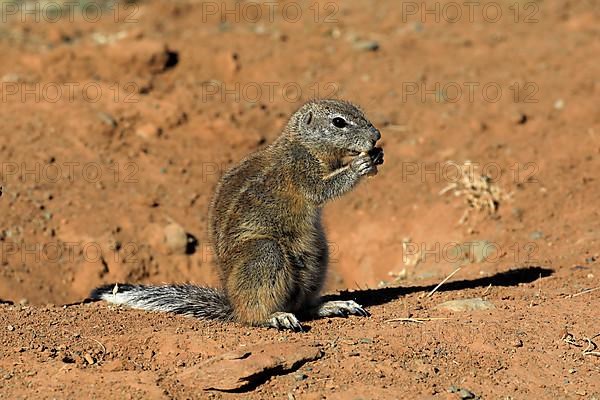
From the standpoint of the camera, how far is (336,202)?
10.1 m

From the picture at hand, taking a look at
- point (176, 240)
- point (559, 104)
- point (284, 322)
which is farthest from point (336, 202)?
point (284, 322)

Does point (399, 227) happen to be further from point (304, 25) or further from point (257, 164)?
point (304, 25)

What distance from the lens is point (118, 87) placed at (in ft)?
36.7

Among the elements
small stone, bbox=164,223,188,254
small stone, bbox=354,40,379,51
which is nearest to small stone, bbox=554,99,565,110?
small stone, bbox=354,40,379,51

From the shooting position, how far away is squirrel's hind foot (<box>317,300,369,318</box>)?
655cm

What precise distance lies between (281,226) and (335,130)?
3.02ft

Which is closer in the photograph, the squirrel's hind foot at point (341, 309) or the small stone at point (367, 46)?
the squirrel's hind foot at point (341, 309)

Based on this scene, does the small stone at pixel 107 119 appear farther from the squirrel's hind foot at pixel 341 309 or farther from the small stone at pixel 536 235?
the small stone at pixel 536 235

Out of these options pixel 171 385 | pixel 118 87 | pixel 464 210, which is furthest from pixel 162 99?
pixel 171 385

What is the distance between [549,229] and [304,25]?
610 centimetres

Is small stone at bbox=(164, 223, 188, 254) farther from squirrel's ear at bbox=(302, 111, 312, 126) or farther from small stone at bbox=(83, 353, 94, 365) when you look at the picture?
small stone at bbox=(83, 353, 94, 365)

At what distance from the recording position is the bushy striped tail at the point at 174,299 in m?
6.54

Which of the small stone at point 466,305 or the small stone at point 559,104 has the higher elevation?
the small stone at point 559,104

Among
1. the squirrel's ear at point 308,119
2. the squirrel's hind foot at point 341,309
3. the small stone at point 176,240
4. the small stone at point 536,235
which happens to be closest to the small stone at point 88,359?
the squirrel's hind foot at point 341,309
